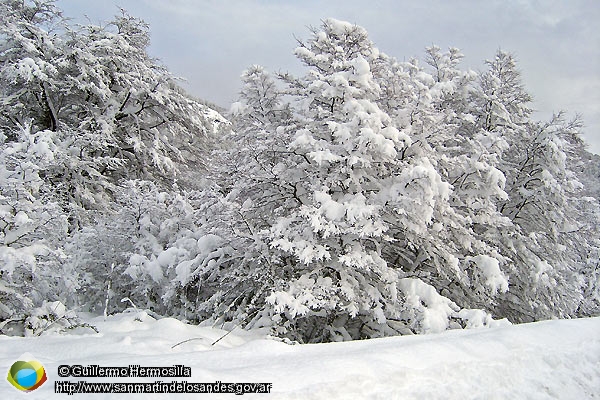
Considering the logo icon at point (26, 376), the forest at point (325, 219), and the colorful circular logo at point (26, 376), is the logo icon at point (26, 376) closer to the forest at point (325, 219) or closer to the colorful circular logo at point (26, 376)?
the colorful circular logo at point (26, 376)

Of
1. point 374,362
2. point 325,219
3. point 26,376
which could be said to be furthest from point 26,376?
point 325,219

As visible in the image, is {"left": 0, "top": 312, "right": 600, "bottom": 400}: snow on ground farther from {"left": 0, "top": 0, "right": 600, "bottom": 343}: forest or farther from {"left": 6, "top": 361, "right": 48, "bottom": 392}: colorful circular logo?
{"left": 0, "top": 0, "right": 600, "bottom": 343}: forest

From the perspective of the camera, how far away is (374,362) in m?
3.71

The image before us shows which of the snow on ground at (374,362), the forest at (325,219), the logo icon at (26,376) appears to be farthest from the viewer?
the forest at (325,219)

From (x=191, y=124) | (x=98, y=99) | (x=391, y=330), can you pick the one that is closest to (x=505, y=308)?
A: (x=391, y=330)

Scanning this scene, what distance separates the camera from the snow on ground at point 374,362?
3.23m

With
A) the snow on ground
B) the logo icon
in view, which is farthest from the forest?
the logo icon

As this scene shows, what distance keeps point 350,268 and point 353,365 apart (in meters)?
3.91

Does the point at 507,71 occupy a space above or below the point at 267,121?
above

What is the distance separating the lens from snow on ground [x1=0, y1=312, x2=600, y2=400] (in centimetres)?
323

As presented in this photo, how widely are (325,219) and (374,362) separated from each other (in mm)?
3548

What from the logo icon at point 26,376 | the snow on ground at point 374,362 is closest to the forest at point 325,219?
the snow on ground at point 374,362

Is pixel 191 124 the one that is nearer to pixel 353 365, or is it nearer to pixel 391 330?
pixel 391 330

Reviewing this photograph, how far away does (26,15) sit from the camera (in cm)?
1434
